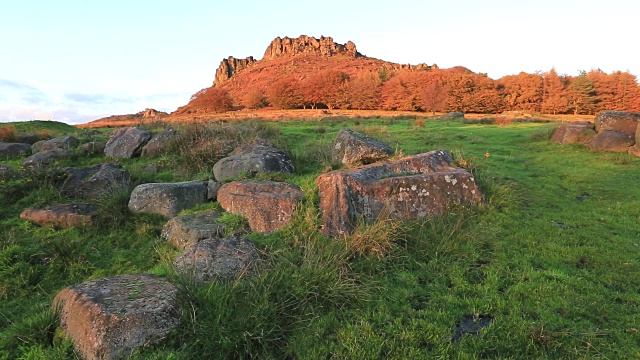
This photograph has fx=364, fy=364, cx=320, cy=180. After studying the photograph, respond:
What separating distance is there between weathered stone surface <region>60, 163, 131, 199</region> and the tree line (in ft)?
180

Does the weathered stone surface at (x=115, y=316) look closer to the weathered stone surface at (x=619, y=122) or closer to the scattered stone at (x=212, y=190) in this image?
the scattered stone at (x=212, y=190)

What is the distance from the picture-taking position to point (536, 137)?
2055 centimetres

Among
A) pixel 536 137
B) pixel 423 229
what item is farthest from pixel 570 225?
pixel 536 137

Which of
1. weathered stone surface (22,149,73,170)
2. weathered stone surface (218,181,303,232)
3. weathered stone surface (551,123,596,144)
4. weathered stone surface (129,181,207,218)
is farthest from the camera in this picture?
weathered stone surface (551,123,596,144)

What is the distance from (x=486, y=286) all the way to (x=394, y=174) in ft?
12.3

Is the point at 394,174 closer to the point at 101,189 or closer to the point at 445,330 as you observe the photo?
the point at 445,330

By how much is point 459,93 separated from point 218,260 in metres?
61.7

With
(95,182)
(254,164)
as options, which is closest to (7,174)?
(95,182)

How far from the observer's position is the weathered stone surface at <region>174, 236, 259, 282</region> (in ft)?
18.3

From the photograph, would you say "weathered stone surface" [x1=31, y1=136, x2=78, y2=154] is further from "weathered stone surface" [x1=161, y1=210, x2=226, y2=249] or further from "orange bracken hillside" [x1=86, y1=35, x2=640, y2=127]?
"orange bracken hillside" [x1=86, y1=35, x2=640, y2=127]

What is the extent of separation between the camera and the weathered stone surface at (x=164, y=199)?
9.42m

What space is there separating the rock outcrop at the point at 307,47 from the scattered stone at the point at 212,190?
182603 millimetres

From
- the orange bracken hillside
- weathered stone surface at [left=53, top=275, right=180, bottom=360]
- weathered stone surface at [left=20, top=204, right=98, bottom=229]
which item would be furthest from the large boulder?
the orange bracken hillside

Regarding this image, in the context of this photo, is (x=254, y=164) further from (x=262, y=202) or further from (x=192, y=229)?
(x=192, y=229)
